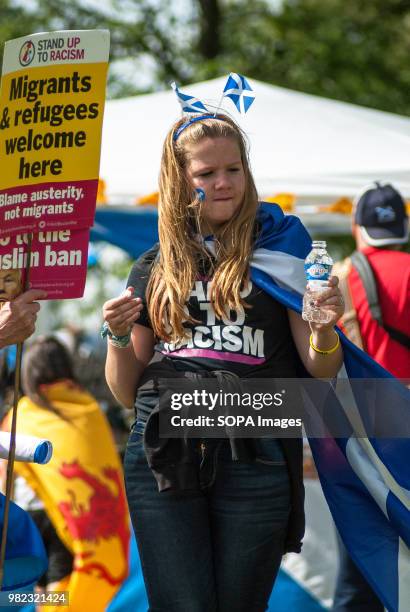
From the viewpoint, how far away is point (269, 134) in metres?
6.57

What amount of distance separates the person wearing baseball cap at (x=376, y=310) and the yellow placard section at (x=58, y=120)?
154 cm

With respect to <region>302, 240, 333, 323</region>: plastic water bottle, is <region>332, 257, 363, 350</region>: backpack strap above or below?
above

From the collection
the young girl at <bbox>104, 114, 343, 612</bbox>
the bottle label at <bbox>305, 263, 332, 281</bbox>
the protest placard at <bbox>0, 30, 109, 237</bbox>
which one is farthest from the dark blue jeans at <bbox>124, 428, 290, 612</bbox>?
the protest placard at <bbox>0, 30, 109, 237</bbox>

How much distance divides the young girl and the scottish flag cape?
28 cm

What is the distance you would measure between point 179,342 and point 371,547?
92 centimetres

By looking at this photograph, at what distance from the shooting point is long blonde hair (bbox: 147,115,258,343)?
9.48 feet

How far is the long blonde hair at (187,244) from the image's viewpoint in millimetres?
2889

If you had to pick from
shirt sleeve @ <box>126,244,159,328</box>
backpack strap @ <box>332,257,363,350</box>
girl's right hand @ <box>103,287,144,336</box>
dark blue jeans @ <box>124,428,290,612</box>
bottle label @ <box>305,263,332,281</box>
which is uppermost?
backpack strap @ <box>332,257,363,350</box>

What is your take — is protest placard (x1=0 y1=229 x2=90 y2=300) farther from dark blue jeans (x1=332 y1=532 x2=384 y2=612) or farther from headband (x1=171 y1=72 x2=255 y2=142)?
dark blue jeans (x1=332 y1=532 x2=384 y2=612)

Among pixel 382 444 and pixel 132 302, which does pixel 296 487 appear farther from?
pixel 132 302

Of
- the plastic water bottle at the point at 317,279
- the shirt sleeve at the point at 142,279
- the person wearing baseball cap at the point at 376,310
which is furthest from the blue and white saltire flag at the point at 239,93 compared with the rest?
the person wearing baseball cap at the point at 376,310

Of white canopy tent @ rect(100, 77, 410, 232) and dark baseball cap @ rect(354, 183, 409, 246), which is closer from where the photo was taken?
dark baseball cap @ rect(354, 183, 409, 246)

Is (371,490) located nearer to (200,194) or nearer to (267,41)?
(200,194)

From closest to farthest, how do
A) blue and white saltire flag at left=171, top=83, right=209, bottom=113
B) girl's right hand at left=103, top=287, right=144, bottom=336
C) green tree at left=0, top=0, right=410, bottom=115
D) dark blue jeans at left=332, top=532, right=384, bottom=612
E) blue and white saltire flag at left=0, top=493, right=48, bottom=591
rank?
girl's right hand at left=103, top=287, right=144, bottom=336
blue and white saltire flag at left=171, top=83, right=209, bottom=113
blue and white saltire flag at left=0, top=493, right=48, bottom=591
dark blue jeans at left=332, top=532, right=384, bottom=612
green tree at left=0, top=0, right=410, bottom=115
